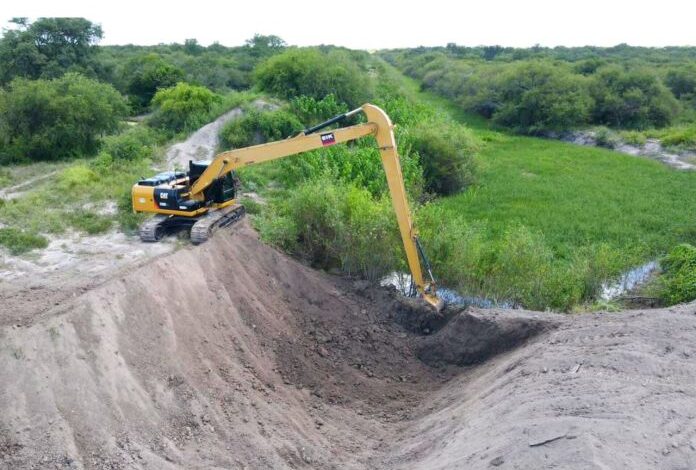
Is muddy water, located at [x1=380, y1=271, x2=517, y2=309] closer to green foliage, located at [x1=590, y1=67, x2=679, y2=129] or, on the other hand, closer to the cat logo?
the cat logo

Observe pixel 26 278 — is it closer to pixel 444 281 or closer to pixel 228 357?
pixel 228 357

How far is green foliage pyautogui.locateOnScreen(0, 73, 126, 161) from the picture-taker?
23.9m

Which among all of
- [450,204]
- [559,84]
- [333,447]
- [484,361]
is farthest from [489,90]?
[333,447]

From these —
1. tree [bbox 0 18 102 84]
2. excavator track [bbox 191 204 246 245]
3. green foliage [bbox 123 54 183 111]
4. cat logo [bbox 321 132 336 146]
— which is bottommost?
excavator track [bbox 191 204 246 245]

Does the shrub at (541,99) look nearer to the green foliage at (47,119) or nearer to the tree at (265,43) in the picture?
the green foliage at (47,119)

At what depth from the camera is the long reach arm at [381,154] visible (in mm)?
11781

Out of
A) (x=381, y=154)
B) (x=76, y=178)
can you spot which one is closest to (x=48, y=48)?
(x=76, y=178)

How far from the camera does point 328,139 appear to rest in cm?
1220

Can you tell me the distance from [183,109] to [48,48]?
1526 cm

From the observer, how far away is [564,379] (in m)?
8.56

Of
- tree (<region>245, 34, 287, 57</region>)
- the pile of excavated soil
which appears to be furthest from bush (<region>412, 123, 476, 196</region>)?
tree (<region>245, 34, 287, 57</region>)

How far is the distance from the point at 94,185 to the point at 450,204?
12.8 metres

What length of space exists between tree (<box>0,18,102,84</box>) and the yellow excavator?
89.9 feet

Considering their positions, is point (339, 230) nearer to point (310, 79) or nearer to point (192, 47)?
point (310, 79)
